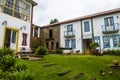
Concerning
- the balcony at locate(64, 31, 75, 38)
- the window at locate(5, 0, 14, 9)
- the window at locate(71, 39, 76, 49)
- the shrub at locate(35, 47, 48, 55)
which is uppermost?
the window at locate(5, 0, 14, 9)

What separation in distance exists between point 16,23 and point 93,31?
1276cm

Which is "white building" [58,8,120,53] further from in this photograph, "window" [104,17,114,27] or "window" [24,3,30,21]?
"window" [24,3,30,21]

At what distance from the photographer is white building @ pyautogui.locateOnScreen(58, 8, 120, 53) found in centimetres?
1956

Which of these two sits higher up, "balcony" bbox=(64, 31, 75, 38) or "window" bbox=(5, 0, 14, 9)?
"window" bbox=(5, 0, 14, 9)

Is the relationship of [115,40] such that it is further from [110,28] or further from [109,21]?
[109,21]

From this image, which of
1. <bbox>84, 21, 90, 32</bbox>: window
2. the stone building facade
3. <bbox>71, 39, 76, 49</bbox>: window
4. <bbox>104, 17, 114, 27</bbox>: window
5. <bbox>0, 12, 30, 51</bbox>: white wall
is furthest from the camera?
the stone building facade

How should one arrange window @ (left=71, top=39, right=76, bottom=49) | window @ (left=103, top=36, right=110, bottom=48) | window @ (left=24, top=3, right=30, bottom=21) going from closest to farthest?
1. window @ (left=24, top=3, right=30, bottom=21)
2. window @ (left=103, top=36, right=110, bottom=48)
3. window @ (left=71, top=39, right=76, bottom=49)

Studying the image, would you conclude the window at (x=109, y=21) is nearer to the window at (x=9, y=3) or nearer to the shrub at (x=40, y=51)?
the shrub at (x=40, y=51)

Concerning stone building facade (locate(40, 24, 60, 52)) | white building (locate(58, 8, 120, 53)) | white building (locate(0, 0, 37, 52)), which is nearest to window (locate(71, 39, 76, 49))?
white building (locate(58, 8, 120, 53))

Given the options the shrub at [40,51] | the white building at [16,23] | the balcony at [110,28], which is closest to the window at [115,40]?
the balcony at [110,28]

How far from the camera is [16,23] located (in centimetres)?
1405

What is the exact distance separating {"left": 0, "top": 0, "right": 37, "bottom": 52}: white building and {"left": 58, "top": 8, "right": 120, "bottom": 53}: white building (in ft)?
32.3

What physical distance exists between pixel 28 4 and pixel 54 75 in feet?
40.4

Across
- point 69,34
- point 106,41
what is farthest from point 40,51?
point 69,34
